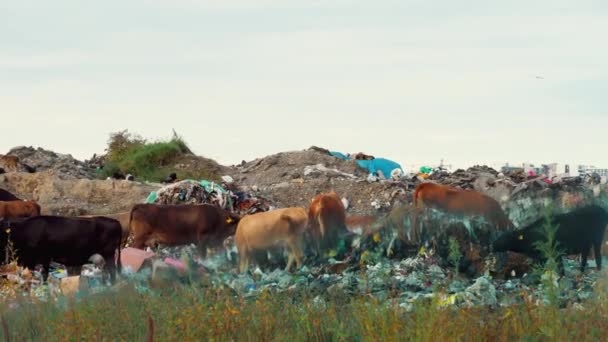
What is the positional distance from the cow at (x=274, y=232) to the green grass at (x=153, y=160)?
1459 centimetres

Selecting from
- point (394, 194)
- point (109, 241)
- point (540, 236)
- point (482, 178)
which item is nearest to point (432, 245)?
point (540, 236)

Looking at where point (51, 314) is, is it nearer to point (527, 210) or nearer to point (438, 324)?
point (438, 324)

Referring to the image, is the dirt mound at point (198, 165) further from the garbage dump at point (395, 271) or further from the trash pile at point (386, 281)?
the trash pile at point (386, 281)

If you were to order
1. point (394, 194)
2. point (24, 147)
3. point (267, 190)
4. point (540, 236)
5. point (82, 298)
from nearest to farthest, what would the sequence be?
point (82, 298), point (540, 236), point (394, 194), point (267, 190), point (24, 147)

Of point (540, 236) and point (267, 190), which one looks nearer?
point (540, 236)

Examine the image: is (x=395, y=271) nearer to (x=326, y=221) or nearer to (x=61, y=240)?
(x=326, y=221)

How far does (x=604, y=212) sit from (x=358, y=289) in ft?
10.1

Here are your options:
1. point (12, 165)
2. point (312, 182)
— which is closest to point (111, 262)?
point (312, 182)

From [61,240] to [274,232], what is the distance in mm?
2318

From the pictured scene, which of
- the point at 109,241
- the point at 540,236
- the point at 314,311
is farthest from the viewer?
the point at 109,241

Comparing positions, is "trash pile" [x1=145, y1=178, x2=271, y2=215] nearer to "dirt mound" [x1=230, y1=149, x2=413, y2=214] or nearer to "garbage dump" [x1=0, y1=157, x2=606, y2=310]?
"dirt mound" [x1=230, y1=149, x2=413, y2=214]

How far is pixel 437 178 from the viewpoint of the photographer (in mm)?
21938

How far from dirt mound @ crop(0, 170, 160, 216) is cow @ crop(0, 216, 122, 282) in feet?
26.9

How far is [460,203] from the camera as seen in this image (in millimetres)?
11766
